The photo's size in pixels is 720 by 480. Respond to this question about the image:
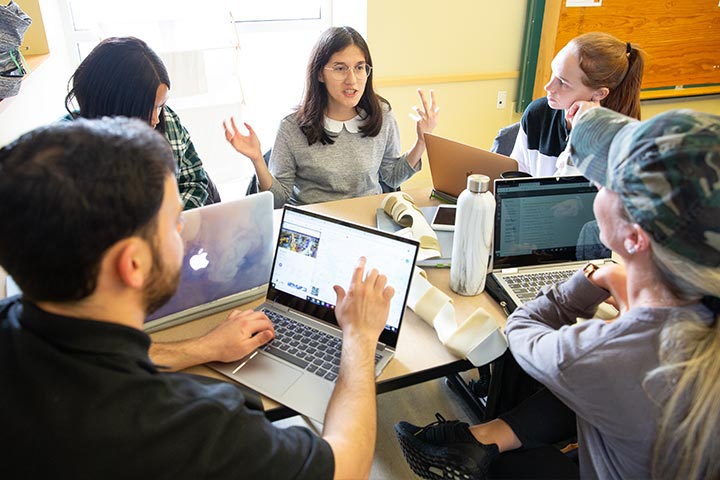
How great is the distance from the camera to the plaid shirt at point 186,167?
71.8 inches

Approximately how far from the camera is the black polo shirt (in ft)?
1.96

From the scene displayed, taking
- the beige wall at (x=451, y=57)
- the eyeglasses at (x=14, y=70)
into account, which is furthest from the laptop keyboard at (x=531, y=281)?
the beige wall at (x=451, y=57)

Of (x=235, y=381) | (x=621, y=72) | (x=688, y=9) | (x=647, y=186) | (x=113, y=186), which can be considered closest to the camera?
(x=113, y=186)

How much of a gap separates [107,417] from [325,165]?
1520 millimetres

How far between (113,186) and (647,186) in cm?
74

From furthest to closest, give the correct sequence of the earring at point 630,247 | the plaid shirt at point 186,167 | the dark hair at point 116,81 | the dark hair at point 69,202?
the plaid shirt at point 186,167 → the dark hair at point 116,81 → the earring at point 630,247 → the dark hair at point 69,202

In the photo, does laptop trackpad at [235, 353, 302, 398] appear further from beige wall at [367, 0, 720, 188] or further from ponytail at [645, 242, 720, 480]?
beige wall at [367, 0, 720, 188]

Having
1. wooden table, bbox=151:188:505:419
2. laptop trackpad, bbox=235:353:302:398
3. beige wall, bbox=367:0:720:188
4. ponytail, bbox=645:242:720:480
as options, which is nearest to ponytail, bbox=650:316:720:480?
ponytail, bbox=645:242:720:480

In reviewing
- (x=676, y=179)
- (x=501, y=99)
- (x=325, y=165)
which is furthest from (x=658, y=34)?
(x=676, y=179)

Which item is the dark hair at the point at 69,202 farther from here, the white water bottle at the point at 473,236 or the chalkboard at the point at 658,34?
the chalkboard at the point at 658,34

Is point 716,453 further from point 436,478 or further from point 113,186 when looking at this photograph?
point 113,186

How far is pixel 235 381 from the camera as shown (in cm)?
101

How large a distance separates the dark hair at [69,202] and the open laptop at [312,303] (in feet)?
1.49

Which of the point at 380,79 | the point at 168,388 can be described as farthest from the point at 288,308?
the point at 380,79
